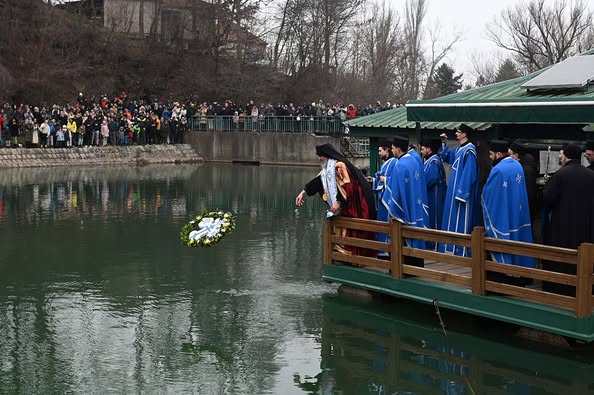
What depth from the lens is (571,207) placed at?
9.61m

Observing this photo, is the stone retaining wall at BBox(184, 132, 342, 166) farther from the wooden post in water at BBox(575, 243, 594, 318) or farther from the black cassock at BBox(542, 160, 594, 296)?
the wooden post in water at BBox(575, 243, 594, 318)

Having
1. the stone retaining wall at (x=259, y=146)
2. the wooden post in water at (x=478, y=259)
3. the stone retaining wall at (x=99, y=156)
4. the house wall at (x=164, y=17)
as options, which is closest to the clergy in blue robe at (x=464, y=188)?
the wooden post in water at (x=478, y=259)

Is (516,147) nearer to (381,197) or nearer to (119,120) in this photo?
(381,197)

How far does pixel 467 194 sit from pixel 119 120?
111ft

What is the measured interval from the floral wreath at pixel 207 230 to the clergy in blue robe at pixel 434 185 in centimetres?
276

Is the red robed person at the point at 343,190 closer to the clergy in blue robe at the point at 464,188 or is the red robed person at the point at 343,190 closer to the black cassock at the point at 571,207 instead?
the clergy in blue robe at the point at 464,188

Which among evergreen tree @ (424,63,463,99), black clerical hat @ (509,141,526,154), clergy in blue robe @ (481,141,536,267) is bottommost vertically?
clergy in blue robe @ (481,141,536,267)

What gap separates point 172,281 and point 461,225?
15.0 feet

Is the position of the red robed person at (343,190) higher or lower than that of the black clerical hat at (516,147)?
lower

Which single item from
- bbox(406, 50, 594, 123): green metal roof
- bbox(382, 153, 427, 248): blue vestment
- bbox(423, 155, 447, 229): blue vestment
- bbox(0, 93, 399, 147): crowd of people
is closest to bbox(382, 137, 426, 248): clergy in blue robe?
bbox(382, 153, 427, 248): blue vestment

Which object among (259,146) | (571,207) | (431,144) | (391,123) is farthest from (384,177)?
(259,146)

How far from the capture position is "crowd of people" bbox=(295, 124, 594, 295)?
9633mm

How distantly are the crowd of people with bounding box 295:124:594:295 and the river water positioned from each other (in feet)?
3.27

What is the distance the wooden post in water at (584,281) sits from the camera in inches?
344
